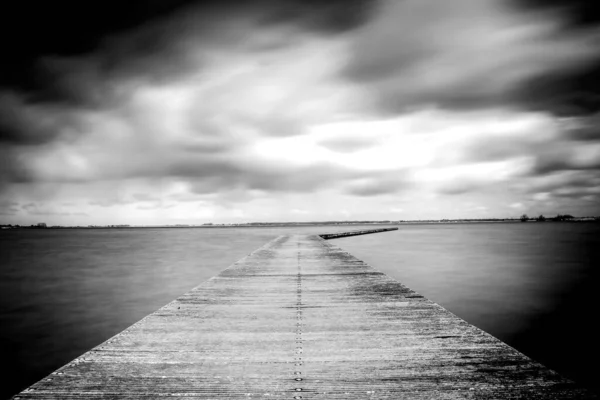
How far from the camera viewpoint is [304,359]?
356cm

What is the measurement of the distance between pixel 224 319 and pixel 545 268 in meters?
20.5

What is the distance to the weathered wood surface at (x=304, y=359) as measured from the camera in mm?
2941

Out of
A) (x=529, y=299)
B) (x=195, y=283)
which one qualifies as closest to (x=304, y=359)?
(x=529, y=299)

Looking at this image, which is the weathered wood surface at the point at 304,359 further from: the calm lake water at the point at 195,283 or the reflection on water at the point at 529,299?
the reflection on water at the point at 529,299

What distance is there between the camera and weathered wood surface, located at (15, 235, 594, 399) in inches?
116

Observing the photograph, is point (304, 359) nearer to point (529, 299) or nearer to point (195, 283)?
point (529, 299)

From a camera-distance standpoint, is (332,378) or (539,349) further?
(539,349)

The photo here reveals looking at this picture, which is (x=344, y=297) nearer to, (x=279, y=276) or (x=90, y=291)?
(x=279, y=276)

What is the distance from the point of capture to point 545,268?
61.5 feet

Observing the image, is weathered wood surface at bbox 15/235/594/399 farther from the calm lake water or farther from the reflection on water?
the reflection on water

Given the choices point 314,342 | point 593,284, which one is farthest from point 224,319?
point 593,284

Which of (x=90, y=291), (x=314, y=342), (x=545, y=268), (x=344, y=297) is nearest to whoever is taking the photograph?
(x=314, y=342)

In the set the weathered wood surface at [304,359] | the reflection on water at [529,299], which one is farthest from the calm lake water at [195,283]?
the weathered wood surface at [304,359]

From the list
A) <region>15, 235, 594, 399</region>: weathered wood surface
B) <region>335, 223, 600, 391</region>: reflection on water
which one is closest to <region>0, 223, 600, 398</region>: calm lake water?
<region>335, 223, 600, 391</region>: reflection on water
